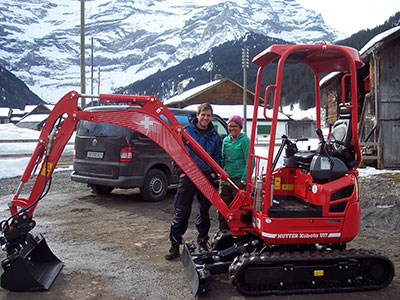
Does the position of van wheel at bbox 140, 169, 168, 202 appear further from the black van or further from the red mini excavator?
the red mini excavator

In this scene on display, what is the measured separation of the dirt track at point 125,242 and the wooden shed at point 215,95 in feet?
112

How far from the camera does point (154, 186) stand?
8305 mm

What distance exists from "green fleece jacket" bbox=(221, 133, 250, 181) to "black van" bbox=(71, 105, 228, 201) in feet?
7.59

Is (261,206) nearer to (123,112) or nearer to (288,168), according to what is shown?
(288,168)

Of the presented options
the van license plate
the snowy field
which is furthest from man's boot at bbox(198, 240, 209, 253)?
the van license plate

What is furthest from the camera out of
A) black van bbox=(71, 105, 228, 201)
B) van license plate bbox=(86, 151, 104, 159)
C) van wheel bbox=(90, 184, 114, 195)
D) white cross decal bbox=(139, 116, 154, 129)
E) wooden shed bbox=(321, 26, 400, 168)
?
wooden shed bbox=(321, 26, 400, 168)

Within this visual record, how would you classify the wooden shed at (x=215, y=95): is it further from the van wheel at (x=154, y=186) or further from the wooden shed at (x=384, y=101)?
the van wheel at (x=154, y=186)

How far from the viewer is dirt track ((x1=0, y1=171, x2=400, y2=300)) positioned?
4.01 m

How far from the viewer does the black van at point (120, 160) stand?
7695 mm

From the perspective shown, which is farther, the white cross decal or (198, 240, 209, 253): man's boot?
(198, 240, 209, 253): man's boot

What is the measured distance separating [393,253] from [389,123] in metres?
9.34

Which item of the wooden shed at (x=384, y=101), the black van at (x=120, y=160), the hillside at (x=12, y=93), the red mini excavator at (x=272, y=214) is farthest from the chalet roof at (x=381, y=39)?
the hillside at (x=12, y=93)

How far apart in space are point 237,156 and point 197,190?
730mm

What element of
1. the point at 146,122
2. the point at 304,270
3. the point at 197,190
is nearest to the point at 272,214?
the point at 304,270
